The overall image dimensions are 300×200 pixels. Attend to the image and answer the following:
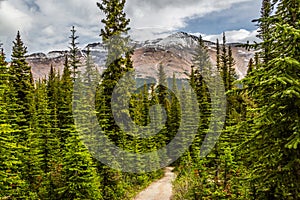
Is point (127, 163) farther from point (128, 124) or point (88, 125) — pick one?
point (88, 125)

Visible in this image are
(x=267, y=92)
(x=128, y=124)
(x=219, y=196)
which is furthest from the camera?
(x=128, y=124)

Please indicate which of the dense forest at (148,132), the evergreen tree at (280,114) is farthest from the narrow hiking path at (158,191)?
the evergreen tree at (280,114)

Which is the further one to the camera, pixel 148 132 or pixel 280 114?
pixel 148 132

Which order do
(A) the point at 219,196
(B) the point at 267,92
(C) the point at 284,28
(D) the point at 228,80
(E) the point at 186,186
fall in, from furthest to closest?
(D) the point at 228,80, (E) the point at 186,186, (A) the point at 219,196, (B) the point at 267,92, (C) the point at 284,28

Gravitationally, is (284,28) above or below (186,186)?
above

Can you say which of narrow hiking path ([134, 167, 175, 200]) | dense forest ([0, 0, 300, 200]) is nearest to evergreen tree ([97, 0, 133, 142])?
dense forest ([0, 0, 300, 200])

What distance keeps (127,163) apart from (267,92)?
22757 millimetres

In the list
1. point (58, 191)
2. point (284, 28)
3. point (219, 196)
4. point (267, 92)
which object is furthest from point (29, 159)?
point (284, 28)

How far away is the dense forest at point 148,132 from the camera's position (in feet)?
24.9

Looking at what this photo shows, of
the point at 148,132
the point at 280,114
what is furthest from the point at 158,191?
the point at 280,114

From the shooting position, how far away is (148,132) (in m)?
41.2

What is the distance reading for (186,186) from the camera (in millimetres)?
23766

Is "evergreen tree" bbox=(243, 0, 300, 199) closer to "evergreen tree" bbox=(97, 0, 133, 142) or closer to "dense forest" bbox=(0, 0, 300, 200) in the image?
"dense forest" bbox=(0, 0, 300, 200)

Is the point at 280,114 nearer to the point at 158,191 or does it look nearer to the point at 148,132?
the point at 158,191
